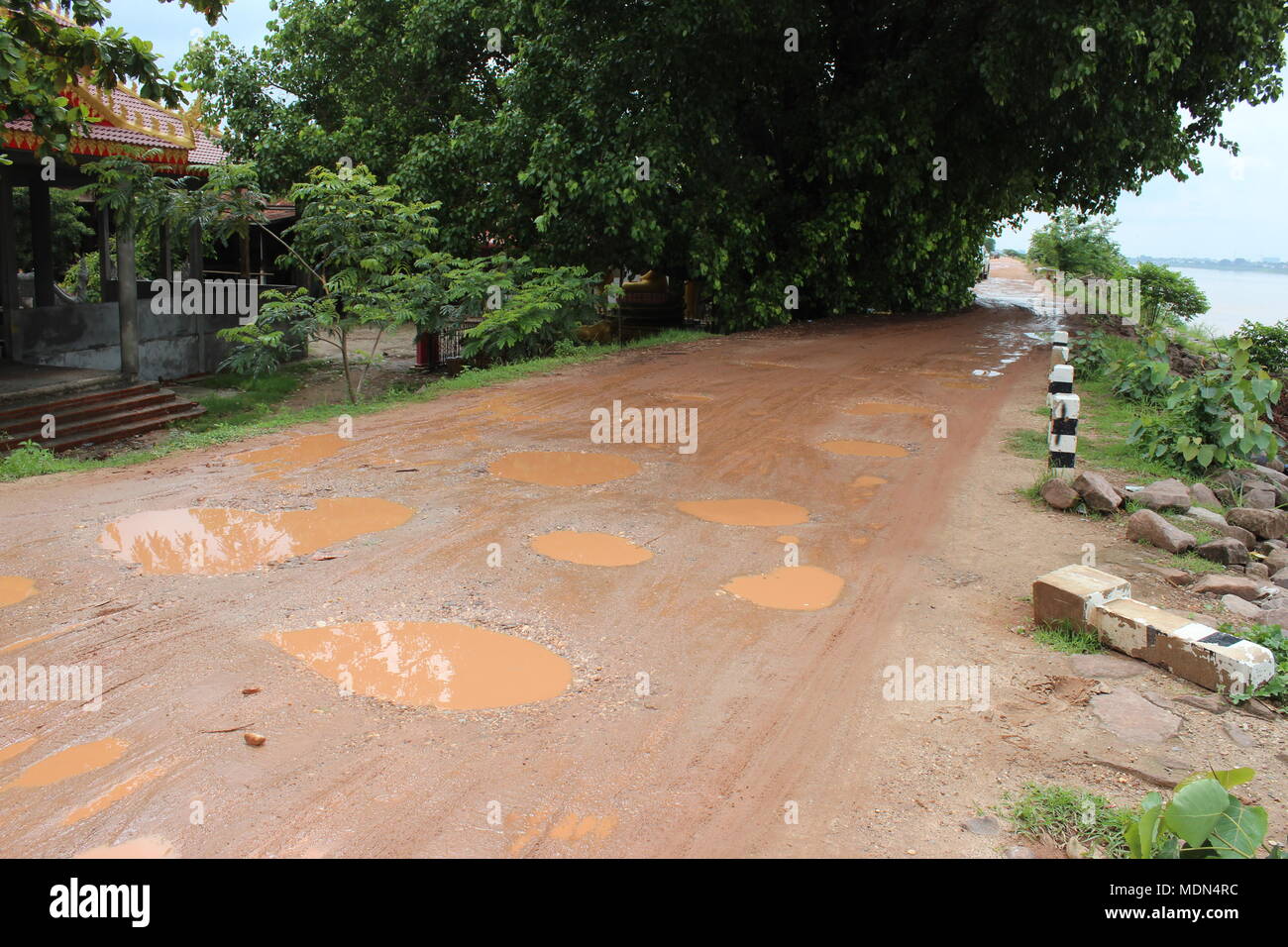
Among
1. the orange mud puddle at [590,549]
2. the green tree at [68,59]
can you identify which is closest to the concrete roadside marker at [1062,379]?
the orange mud puddle at [590,549]

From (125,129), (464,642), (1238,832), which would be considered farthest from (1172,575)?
(125,129)

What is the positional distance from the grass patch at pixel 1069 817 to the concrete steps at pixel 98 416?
11809 millimetres

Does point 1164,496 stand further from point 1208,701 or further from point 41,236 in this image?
A: point 41,236

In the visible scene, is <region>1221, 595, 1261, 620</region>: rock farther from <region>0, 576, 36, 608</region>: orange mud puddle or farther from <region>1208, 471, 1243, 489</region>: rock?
<region>0, 576, 36, 608</region>: orange mud puddle

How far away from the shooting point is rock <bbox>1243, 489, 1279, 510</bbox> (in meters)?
8.55

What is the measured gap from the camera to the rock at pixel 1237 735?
4371 mm

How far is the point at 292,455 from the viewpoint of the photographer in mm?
8852

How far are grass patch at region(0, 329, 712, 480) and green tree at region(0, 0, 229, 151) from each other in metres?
2.99

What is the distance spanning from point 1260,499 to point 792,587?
16.7 feet

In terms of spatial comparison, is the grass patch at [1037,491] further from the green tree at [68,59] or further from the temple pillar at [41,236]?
the temple pillar at [41,236]

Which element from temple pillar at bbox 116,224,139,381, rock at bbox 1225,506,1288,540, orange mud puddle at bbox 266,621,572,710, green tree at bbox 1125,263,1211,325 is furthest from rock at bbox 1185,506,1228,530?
green tree at bbox 1125,263,1211,325

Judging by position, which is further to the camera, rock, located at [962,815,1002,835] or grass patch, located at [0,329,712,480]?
grass patch, located at [0,329,712,480]
